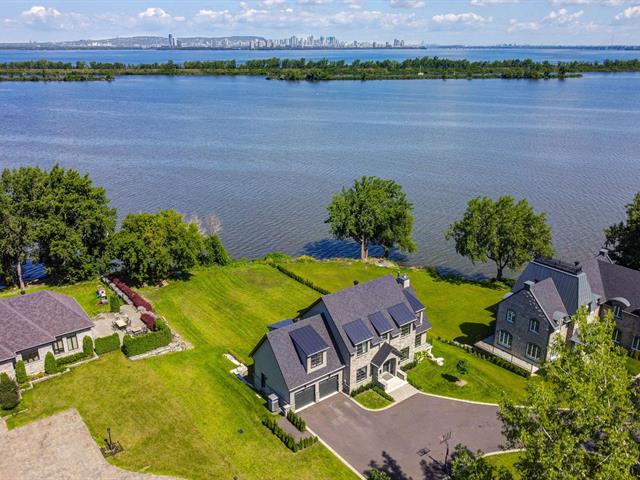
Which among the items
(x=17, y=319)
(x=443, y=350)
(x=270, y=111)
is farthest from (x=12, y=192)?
(x=270, y=111)

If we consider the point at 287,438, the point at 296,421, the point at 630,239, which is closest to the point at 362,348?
the point at 296,421

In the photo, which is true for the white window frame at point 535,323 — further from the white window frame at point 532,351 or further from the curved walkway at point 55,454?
the curved walkway at point 55,454

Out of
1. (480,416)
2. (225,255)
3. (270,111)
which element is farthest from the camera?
(270,111)

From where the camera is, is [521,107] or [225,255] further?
[521,107]

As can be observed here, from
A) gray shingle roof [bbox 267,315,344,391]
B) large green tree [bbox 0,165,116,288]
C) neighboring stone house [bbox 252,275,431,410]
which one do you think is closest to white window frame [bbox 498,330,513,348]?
neighboring stone house [bbox 252,275,431,410]

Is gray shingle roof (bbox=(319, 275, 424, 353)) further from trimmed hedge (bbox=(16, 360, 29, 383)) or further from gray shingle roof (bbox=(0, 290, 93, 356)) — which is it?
trimmed hedge (bbox=(16, 360, 29, 383))

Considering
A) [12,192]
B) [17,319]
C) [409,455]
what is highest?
[12,192]

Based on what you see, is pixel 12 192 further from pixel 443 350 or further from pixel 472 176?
pixel 472 176
